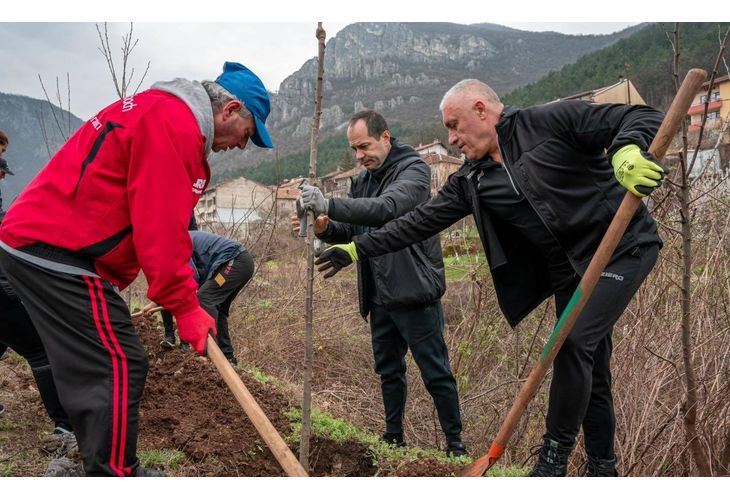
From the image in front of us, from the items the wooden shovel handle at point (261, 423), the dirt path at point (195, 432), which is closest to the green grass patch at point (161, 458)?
the dirt path at point (195, 432)

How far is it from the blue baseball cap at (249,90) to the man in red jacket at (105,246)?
0.27m

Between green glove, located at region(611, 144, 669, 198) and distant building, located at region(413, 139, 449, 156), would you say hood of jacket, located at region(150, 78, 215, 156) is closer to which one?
green glove, located at region(611, 144, 669, 198)

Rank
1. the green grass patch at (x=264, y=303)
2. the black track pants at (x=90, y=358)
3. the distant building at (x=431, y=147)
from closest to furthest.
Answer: the black track pants at (x=90, y=358)
the green grass patch at (x=264, y=303)
the distant building at (x=431, y=147)

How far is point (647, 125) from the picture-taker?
245 centimetres

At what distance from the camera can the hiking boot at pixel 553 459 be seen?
264cm

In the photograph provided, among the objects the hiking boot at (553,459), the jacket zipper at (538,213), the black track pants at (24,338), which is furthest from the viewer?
the black track pants at (24,338)

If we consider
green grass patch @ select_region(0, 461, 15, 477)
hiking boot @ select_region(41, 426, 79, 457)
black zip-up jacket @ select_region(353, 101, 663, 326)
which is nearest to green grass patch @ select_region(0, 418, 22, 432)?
hiking boot @ select_region(41, 426, 79, 457)

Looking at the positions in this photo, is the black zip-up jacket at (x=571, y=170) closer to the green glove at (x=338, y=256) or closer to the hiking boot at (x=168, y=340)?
the green glove at (x=338, y=256)

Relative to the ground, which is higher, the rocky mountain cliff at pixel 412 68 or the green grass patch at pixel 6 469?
the rocky mountain cliff at pixel 412 68

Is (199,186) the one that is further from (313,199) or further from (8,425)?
(8,425)

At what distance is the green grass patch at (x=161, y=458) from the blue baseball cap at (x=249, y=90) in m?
1.91

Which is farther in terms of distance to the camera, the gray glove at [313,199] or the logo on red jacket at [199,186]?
the gray glove at [313,199]

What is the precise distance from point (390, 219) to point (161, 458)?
1883mm

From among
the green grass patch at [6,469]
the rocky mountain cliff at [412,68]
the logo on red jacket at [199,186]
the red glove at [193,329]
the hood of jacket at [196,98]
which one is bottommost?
the green grass patch at [6,469]
